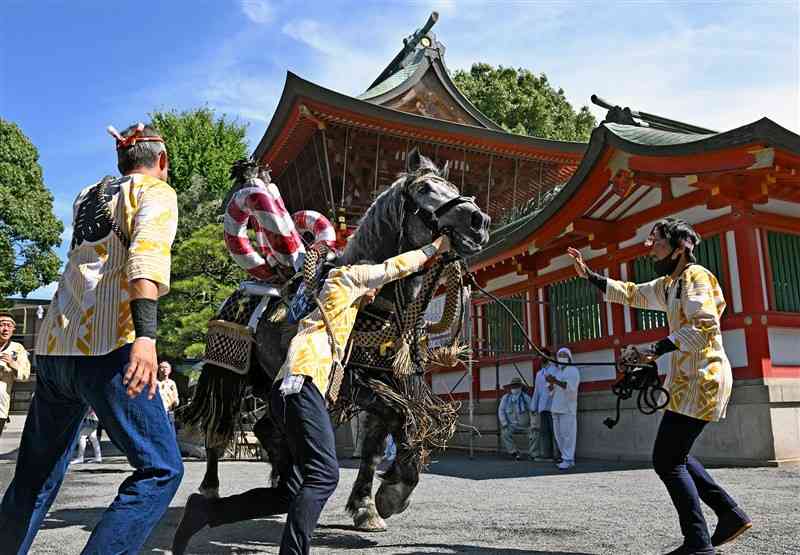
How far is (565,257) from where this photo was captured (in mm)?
12031

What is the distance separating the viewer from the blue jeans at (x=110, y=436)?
2.43m

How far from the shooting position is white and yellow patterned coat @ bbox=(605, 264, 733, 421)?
11.9ft

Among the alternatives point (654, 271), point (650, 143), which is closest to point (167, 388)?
point (654, 271)

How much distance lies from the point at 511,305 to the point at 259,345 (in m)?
9.46

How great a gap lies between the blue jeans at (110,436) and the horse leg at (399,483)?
1849 millimetres

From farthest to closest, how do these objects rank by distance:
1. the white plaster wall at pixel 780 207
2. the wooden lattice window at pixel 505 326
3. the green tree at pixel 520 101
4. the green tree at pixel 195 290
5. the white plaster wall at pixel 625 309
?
the green tree at pixel 520 101 → the green tree at pixel 195 290 → the wooden lattice window at pixel 505 326 → the white plaster wall at pixel 625 309 → the white plaster wall at pixel 780 207

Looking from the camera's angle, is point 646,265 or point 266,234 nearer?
point 266,234

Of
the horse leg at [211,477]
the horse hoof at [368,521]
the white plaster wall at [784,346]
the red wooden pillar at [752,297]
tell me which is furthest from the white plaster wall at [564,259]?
the horse hoof at [368,521]

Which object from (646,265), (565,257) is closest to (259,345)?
(646,265)

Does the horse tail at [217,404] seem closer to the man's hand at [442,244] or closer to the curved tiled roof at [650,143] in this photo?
the man's hand at [442,244]

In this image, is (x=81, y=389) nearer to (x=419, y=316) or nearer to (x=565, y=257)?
(x=419, y=316)

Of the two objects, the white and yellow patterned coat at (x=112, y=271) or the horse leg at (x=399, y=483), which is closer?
the white and yellow patterned coat at (x=112, y=271)

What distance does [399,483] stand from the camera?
421 cm

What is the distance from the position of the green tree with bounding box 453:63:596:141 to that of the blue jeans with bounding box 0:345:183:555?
1096 inches
